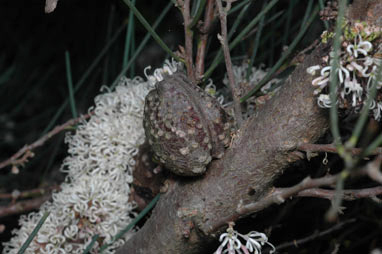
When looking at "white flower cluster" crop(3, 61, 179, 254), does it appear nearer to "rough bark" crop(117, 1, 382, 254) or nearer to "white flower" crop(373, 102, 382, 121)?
"rough bark" crop(117, 1, 382, 254)

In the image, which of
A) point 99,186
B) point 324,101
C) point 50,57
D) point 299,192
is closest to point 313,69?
point 324,101

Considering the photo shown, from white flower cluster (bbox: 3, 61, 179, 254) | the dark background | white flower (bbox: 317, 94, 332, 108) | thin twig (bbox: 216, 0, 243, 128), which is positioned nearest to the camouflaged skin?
thin twig (bbox: 216, 0, 243, 128)

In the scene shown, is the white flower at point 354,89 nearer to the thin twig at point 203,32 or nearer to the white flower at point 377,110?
the white flower at point 377,110

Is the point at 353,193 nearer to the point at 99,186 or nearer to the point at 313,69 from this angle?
the point at 313,69

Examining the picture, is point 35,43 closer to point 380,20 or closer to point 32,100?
point 32,100

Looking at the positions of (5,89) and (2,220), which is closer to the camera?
(2,220)

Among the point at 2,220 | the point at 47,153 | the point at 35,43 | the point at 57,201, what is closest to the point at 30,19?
the point at 35,43
